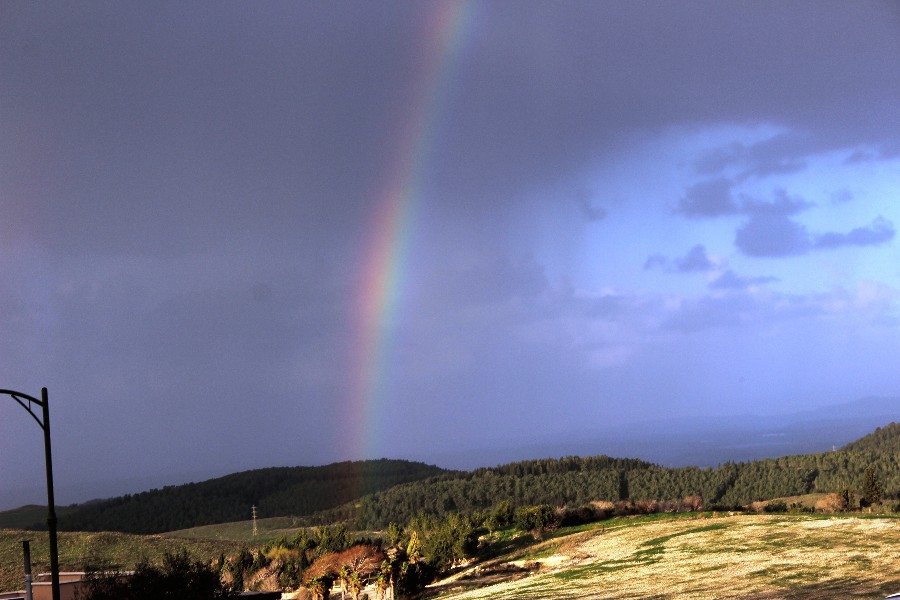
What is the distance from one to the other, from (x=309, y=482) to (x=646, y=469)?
6308 centimetres

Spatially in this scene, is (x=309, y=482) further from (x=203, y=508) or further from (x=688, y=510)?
(x=688, y=510)

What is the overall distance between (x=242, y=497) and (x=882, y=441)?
278ft

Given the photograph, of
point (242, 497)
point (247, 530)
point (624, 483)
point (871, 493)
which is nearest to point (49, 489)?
point (871, 493)

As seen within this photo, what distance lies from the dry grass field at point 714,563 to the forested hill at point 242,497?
80468mm

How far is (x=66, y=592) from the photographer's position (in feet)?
114

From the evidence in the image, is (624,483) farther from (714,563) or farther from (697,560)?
(714,563)

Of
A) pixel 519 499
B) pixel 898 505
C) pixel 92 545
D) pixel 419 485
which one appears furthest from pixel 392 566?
pixel 419 485

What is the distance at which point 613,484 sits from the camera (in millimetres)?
88375

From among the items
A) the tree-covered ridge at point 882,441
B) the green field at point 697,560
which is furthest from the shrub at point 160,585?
the tree-covered ridge at point 882,441

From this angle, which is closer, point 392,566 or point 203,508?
point 392,566

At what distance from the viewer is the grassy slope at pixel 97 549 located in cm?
6488

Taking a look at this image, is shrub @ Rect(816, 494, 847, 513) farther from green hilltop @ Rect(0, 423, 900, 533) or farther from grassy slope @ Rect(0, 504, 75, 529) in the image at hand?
grassy slope @ Rect(0, 504, 75, 529)

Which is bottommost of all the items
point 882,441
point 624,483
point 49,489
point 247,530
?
point 247,530

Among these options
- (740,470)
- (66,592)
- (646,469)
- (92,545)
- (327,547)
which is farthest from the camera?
(646,469)
